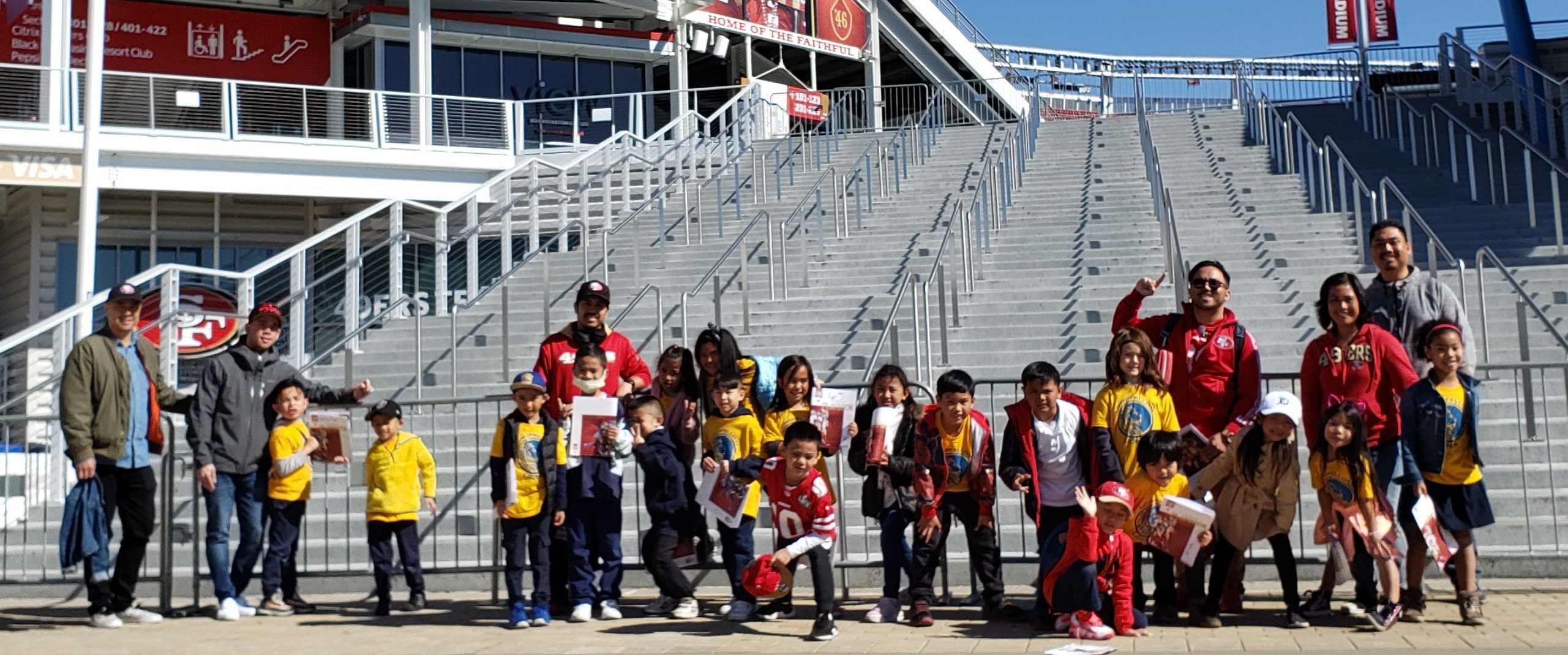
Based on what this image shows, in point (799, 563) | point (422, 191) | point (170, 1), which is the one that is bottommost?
point (799, 563)

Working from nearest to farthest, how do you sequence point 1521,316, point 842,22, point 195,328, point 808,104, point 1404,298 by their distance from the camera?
point 1404,298, point 1521,316, point 195,328, point 808,104, point 842,22

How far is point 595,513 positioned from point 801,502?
1253mm

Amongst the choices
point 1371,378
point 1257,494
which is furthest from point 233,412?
point 1371,378

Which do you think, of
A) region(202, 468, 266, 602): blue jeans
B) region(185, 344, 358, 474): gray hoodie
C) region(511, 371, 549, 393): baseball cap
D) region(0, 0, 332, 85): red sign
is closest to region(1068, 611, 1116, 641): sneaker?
region(511, 371, 549, 393): baseball cap

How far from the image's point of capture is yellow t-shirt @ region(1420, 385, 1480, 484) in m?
6.83

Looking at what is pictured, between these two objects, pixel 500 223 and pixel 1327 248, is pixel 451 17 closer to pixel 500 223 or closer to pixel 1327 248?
pixel 500 223

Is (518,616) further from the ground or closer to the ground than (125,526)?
closer to the ground

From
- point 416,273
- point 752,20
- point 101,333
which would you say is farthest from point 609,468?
point 752,20

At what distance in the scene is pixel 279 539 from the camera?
8.36 meters

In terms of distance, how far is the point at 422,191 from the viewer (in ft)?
70.5

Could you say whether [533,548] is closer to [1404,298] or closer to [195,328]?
[1404,298]

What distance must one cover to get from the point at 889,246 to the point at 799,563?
8.25m

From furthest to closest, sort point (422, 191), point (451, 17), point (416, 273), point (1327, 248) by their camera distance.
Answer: point (451, 17)
point (422, 191)
point (416, 273)
point (1327, 248)

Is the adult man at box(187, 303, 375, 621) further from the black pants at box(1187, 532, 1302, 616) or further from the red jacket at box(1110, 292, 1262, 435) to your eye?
the black pants at box(1187, 532, 1302, 616)
